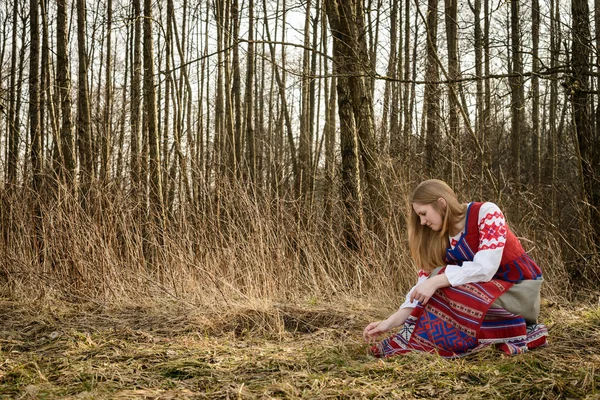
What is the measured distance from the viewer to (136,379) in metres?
2.69

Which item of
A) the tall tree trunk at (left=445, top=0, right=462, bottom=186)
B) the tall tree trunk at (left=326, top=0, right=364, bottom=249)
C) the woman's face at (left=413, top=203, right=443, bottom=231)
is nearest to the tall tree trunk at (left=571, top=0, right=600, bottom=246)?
the tall tree trunk at (left=445, top=0, right=462, bottom=186)

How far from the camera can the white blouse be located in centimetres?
280

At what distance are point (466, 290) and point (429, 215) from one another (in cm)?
41

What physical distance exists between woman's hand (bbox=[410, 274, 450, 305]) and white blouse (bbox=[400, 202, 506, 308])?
31 millimetres

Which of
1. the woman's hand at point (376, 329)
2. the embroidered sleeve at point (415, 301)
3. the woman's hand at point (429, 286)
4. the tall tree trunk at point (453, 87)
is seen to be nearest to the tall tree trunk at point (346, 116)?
the tall tree trunk at point (453, 87)

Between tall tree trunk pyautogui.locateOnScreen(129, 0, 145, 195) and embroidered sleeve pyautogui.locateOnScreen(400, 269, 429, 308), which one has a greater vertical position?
tall tree trunk pyautogui.locateOnScreen(129, 0, 145, 195)

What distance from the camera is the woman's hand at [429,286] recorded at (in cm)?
282

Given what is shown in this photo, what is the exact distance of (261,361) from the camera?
291 cm

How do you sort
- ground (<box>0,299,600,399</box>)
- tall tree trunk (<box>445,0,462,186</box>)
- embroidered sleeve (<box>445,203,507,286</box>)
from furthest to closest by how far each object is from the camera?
tall tree trunk (<box>445,0,462,186</box>), embroidered sleeve (<box>445,203,507,286</box>), ground (<box>0,299,600,399</box>)

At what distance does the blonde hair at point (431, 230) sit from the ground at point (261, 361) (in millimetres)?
528

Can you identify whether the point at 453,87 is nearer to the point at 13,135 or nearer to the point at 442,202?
the point at 442,202

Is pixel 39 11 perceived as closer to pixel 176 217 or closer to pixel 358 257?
pixel 176 217

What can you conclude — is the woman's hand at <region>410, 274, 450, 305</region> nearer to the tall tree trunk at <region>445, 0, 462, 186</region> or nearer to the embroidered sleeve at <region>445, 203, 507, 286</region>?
the embroidered sleeve at <region>445, 203, 507, 286</region>

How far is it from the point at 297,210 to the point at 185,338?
7.45ft
